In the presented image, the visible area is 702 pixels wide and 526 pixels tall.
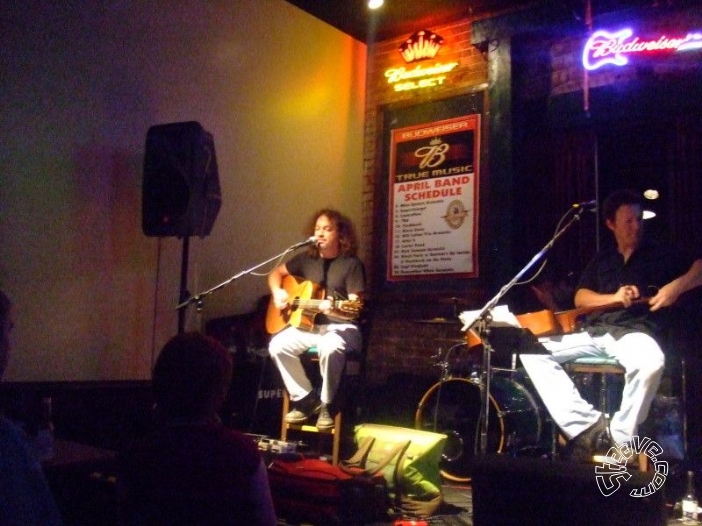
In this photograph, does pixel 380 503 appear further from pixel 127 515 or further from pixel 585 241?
pixel 585 241

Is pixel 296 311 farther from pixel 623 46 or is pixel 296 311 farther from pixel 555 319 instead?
pixel 623 46

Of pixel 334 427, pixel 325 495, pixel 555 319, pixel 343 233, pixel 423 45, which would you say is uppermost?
pixel 423 45

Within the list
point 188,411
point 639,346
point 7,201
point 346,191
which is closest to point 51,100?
point 7,201

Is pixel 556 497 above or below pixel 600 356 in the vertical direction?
below

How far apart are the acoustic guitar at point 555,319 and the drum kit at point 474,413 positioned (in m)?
0.37

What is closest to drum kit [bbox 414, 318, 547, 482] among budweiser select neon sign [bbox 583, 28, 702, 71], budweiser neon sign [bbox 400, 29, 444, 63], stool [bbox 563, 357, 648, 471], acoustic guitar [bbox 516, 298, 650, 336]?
acoustic guitar [bbox 516, 298, 650, 336]

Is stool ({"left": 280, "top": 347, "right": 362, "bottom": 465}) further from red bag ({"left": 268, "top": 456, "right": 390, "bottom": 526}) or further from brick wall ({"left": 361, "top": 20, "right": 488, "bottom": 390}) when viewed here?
brick wall ({"left": 361, "top": 20, "right": 488, "bottom": 390})

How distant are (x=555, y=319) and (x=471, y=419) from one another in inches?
43.7

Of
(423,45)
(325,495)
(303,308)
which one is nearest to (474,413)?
(303,308)

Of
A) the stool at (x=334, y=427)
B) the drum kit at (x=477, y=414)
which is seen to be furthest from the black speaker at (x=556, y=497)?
the stool at (x=334, y=427)

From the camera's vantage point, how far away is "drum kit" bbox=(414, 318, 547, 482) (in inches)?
179

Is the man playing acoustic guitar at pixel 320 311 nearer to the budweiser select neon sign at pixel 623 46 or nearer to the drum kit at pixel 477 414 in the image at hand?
the drum kit at pixel 477 414

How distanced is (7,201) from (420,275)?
3400 millimetres

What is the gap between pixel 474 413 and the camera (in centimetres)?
485
